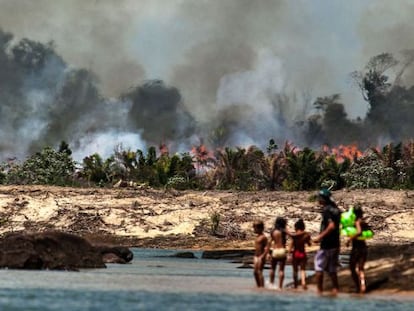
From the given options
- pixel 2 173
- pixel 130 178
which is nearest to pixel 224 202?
pixel 130 178

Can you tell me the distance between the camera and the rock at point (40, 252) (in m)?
39.8

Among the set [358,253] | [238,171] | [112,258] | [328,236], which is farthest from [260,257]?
[238,171]

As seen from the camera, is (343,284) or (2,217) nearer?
(343,284)

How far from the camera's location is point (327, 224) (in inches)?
1134

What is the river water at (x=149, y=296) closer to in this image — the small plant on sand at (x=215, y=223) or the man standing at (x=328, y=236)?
the man standing at (x=328, y=236)

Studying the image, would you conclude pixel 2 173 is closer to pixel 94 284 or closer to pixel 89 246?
pixel 89 246

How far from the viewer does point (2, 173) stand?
132 m

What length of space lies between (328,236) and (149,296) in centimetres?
472

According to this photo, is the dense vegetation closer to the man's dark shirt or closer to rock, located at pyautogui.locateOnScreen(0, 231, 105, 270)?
rock, located at pyautogui.locateOnScreen(0, 231, 105, 270)

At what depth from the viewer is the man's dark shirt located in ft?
94.2

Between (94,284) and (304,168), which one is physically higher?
(304,168)

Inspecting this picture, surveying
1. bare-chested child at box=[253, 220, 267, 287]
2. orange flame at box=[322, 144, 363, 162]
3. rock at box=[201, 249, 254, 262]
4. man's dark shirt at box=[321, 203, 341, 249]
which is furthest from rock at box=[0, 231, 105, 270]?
orange flame at box=[322, 144, 363, 162]

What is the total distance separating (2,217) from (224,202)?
63.3ft

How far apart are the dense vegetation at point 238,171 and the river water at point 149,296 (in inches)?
2982
